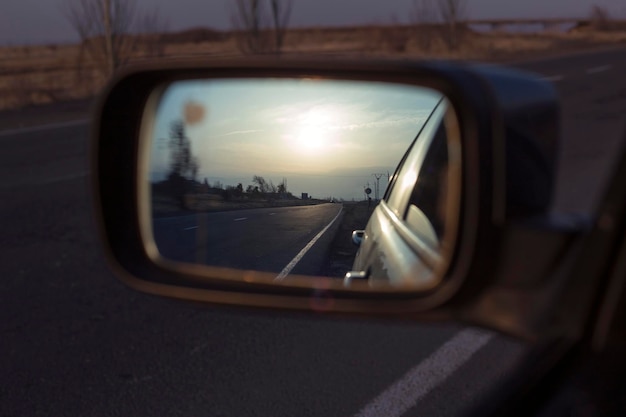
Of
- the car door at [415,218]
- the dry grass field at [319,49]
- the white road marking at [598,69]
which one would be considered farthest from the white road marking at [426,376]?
the white road marking at [598,69]

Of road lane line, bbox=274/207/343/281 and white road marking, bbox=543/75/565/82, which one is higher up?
road lane line, bbox=274/207/343/281

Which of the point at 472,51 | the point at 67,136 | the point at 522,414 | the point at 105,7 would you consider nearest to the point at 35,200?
the point at 67,136

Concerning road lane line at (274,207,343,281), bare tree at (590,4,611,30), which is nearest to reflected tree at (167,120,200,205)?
road lane line at (274,207,343,281)

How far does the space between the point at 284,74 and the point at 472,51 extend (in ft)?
109

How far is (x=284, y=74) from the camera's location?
2203mm

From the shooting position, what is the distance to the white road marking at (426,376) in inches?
150

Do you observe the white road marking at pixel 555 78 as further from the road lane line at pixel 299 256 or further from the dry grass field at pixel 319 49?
the road lane line at pixel 299 256

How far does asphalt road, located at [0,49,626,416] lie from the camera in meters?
3.94

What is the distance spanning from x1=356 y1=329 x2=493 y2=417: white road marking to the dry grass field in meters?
12.0

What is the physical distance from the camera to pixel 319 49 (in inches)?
1649

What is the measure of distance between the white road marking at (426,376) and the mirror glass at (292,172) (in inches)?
56.9

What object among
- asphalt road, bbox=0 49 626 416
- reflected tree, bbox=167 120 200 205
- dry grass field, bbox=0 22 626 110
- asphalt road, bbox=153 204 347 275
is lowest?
dry grass field, bbox=0 22 626 110

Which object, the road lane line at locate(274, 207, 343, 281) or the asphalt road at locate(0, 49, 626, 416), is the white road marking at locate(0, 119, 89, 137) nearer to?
the asphalt road at locate(0, 49, 626, 416)

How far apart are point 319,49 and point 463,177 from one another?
4091cm
